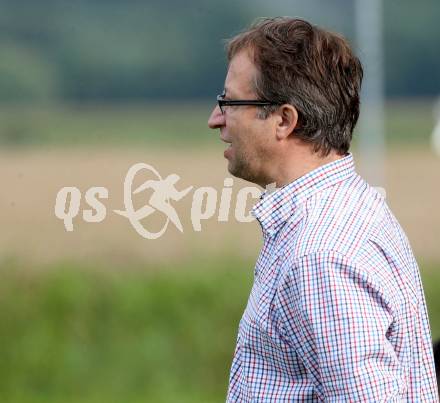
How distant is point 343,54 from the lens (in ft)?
8.39

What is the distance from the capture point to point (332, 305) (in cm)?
225

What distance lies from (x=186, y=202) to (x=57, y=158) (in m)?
3.10

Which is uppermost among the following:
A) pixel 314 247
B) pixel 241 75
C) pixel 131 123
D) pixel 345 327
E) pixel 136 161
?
pixel 131 123

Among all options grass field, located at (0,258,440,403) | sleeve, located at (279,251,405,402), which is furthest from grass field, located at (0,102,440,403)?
sleeve, located at (279,251,405,402)

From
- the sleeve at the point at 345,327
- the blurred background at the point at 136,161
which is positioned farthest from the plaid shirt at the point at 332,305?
the blurred background at the point at 136,161

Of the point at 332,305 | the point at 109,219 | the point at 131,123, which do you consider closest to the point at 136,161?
the point at 131,123

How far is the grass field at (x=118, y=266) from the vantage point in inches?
323

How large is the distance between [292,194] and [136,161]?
8.89 m

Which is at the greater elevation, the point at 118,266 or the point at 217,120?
the point at 217,120

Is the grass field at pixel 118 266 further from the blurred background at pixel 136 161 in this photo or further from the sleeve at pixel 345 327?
the sleeve at pixel 345 327

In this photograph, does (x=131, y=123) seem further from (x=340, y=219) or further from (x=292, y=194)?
(x=340, y=219)

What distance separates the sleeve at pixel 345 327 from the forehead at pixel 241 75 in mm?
487

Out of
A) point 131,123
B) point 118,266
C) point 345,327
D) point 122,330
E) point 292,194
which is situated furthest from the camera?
point 131,123

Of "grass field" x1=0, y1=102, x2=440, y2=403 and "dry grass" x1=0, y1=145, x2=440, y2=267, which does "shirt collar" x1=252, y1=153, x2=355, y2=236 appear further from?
"dry grass" x1=0, y1=145, x2=440, y2=267
